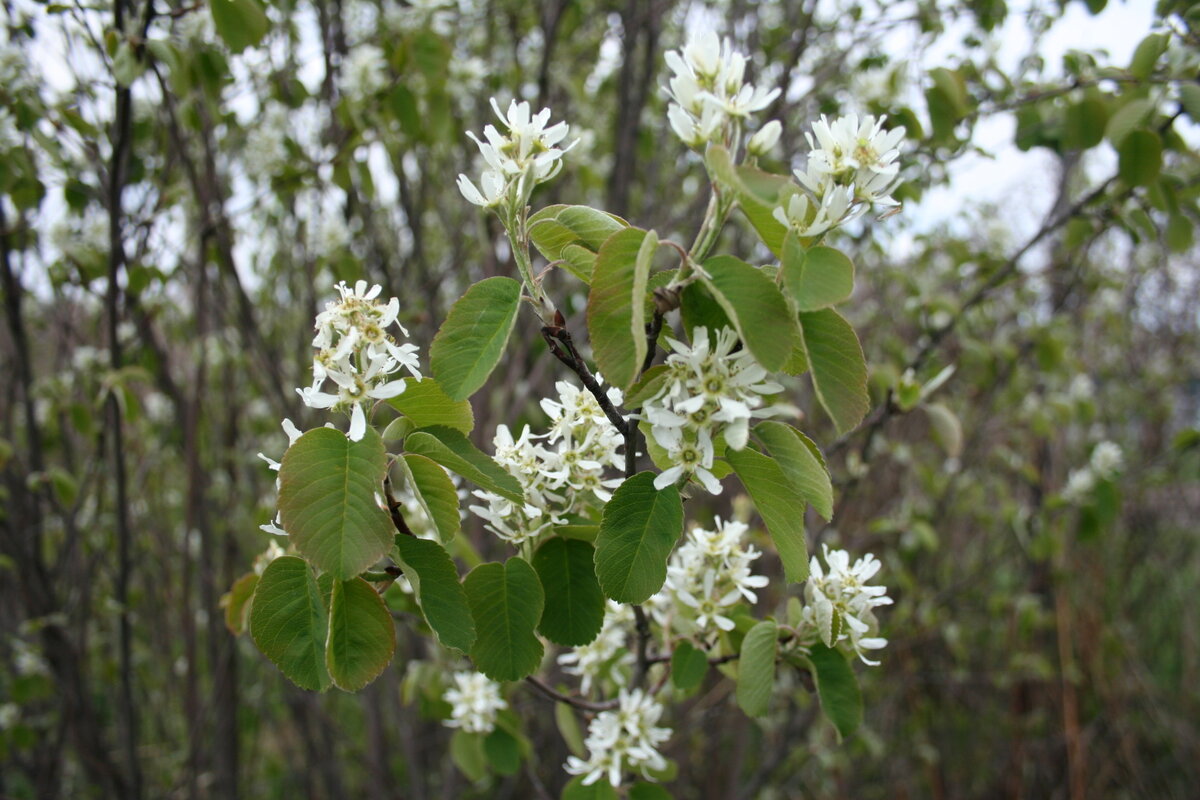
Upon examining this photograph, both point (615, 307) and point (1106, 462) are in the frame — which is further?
point (1106, 462)

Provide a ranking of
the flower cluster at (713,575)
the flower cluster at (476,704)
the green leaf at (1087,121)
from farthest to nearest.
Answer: the green leaf at (1087,121), the flower cluster at (476,704), the flower cluster at (713,575)


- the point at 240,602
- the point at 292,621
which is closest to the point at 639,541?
the point at 292,621

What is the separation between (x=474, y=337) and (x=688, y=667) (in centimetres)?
62

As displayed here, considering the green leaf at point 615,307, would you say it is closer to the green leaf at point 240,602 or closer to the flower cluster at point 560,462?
the flower cluster at point 560,462

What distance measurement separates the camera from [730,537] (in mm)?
1131

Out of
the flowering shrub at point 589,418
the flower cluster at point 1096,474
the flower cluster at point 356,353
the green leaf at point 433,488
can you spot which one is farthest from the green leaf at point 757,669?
the flower cluster at point 1096,474

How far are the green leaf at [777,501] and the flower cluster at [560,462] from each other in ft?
0.54

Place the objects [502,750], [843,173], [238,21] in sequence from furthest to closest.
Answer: [238,21], [502,750], [843,173]

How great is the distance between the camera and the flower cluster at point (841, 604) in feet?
3.22

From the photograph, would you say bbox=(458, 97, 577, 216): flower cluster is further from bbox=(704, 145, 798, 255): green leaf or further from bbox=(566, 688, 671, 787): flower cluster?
bbox=(566, 688, 671, 787): flower cluster

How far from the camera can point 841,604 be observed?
1010 millimetres

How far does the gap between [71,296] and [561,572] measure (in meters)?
2.84

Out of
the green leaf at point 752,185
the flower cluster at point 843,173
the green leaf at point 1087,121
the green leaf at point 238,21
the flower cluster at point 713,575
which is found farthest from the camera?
the green leaf at point 1087,121

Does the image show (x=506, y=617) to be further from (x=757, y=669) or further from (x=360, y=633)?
(x=757, y=669)
